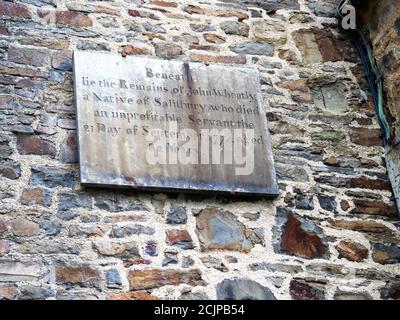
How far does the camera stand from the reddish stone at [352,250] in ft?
12.7

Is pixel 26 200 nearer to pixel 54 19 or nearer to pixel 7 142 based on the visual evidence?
pixel 7 142

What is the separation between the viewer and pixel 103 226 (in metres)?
3.64

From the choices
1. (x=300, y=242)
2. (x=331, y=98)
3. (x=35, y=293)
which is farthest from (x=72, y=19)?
(x=300, y=242)

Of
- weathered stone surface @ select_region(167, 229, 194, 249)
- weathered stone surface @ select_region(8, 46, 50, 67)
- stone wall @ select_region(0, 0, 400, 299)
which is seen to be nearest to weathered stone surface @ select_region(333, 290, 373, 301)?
stone wall @ select_region(0, 0, 400, 299)

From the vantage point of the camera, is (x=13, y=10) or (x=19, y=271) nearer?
(x=19, y=271)

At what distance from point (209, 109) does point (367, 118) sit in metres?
1.01

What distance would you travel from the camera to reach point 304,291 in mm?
3699

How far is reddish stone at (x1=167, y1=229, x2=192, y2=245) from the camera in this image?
3689 millimetres

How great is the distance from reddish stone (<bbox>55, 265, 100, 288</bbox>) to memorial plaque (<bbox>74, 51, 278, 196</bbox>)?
0.45 meters

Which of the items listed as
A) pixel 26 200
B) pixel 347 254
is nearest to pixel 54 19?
pixel 26 200

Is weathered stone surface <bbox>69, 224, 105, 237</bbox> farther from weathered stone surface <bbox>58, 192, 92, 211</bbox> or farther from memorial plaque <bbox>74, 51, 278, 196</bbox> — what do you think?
memorial plaque <bbox>74, 51, 278, 196</bbox>

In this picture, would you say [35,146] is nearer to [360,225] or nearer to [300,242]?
[300,242]

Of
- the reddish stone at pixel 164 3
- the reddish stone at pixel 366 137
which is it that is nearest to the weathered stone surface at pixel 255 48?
the reddish stone at pixel 164 3

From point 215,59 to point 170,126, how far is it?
0.66 meters
